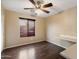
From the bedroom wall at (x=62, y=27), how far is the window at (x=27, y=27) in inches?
55.9

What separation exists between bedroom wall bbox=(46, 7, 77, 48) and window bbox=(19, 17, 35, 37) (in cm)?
142

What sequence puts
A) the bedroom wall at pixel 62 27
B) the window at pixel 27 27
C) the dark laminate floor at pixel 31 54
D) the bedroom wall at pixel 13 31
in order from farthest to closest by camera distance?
1. the window at pixel 27 27
2. the bedroom wall at pixel 13 31
3. the bedroom wall at pixel 62 27
4. the dark laminate floor at pixel 31 54

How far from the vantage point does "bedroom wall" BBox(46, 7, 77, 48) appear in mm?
3771

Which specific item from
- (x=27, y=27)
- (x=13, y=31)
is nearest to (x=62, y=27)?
(x=27, y=27)

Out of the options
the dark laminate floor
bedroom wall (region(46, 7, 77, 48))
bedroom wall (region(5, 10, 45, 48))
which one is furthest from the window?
the dark laminate floor

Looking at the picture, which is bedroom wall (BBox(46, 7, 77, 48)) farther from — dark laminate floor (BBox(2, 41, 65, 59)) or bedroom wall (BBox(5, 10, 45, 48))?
bedroom wall (BBox(5, 10, 45, 48))

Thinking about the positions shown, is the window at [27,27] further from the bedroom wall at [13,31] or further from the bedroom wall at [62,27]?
the bedroom wall at [62,27]

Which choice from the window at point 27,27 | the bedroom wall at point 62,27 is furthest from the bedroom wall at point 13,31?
the bedroom wall at point 62,27

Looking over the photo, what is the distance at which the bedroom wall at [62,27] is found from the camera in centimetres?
377

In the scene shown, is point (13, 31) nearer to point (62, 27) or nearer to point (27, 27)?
point (27, 27)

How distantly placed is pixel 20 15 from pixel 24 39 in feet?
5.76

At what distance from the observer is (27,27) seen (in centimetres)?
539

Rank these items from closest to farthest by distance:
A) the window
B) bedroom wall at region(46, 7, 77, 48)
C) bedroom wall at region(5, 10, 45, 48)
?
bedroom wall at region(46, 7, 77, 48) < bedroom wall at region(5, 10, 45, 48) < the window

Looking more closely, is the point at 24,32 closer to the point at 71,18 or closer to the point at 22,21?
the point at 22,21
